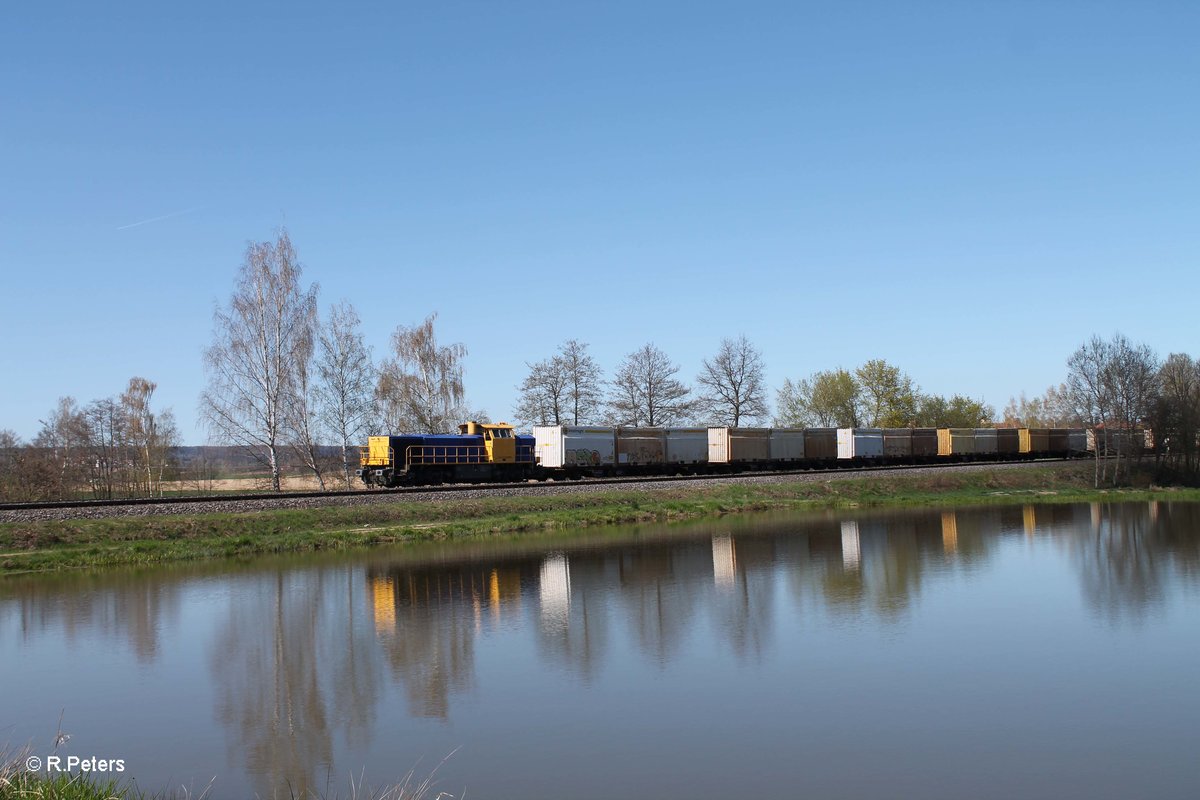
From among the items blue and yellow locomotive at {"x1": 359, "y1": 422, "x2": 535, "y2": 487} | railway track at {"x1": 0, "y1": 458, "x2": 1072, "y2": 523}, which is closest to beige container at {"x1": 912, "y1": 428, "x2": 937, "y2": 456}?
railway track at {"x1": 0, "y1": 458, "x2": 1072, "y2": 523}

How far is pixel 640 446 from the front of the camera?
53719mm

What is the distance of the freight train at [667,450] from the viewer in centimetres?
4488

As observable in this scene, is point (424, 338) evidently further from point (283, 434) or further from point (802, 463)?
point (802, 463)

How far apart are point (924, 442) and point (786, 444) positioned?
15038mm

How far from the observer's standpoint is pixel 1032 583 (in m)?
22.8

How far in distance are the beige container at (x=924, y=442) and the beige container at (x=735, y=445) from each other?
15.9 meters

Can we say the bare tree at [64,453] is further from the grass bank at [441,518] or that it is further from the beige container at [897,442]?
the beige container at [897,442]

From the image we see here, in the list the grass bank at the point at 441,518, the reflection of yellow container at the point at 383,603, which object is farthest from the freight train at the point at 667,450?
the reflection of yellow container at the point at 383,603

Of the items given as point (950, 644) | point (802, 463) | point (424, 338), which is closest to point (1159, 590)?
point (950, 644)

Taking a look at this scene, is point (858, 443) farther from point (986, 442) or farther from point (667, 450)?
point (667, 450)

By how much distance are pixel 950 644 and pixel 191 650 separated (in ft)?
46.3

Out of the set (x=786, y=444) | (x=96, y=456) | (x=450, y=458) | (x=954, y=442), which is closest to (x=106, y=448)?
(x=96, y=456)

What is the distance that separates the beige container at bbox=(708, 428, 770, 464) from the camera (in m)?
56.5

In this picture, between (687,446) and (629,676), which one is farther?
(687,446)
